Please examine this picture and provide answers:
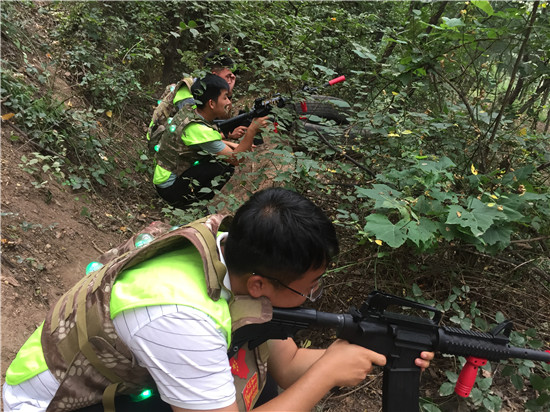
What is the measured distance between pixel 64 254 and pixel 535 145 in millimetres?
3857

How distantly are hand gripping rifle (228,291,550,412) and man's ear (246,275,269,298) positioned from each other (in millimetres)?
104

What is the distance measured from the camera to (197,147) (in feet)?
13.4

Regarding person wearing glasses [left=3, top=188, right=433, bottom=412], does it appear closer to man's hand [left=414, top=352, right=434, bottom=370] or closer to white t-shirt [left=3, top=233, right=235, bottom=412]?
white t-shirt [left=3, top=233, right=235, bottom=412]

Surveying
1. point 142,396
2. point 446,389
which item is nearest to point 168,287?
point 142,396

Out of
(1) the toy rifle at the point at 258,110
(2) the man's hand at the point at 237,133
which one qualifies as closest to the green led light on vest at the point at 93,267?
(1) the toy rifle at the point at 258,110

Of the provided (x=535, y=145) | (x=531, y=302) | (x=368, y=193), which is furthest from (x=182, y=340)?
(x=535, y=145)

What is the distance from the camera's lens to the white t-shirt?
1.28 m

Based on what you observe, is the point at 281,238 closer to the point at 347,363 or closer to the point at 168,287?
the point at 168,287

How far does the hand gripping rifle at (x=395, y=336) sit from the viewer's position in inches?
62.2

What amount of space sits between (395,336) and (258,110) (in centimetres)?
284

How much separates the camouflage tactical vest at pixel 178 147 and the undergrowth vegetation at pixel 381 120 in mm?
441

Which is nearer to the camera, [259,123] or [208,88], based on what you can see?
[259,123]

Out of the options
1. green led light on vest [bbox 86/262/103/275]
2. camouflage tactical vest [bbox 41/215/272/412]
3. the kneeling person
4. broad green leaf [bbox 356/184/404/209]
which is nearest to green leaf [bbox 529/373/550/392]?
broad green leaf [bbox 356/184/404/209]

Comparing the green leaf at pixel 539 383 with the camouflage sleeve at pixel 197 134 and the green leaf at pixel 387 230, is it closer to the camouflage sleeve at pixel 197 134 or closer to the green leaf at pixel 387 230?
the green leaf at pixel 387 230
